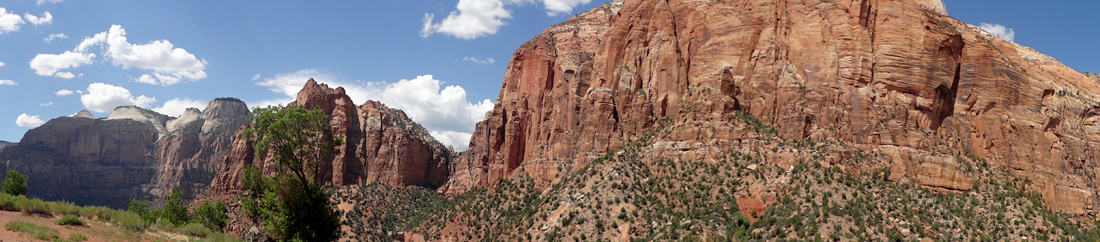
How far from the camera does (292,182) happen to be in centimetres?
4362

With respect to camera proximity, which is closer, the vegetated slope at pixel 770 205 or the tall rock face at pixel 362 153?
the vegetated slope at pixel 770 205

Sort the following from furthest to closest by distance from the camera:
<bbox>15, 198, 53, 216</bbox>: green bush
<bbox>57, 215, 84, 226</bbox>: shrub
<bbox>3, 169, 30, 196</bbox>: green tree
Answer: <bbox>3, 169, 30, 196</bbox>: green tree
<bbox>15, 198, 53, 216</bbox>: green bush
<bbox>57, 215, 84, 226</bbox>: shrub

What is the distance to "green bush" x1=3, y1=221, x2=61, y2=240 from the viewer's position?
83.8 ft

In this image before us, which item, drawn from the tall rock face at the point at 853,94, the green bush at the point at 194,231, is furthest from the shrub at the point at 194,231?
the tall rock face at the point at 853,94

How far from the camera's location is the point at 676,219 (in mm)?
64125

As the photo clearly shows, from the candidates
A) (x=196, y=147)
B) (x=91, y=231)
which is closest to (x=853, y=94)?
(x=91, y=231)

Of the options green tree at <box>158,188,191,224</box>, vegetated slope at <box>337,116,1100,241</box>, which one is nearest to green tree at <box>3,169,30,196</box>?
green tree at <box>158,188,191,224</box>

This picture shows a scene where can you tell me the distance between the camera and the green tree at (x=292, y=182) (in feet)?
144

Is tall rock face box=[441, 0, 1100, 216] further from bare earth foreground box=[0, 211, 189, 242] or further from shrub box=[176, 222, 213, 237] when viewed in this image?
bare earth foreground box=[0, 211, 189, 242]

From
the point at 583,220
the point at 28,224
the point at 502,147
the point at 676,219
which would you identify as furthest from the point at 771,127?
the point at 28,224

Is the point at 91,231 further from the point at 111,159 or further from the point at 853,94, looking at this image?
the point at 111,159

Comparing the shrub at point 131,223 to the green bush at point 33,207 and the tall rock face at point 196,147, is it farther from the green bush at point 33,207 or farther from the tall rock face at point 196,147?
the tall rock face at point 196,147

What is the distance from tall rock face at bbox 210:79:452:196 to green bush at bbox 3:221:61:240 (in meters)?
92.6

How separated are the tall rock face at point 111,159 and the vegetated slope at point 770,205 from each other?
113m
